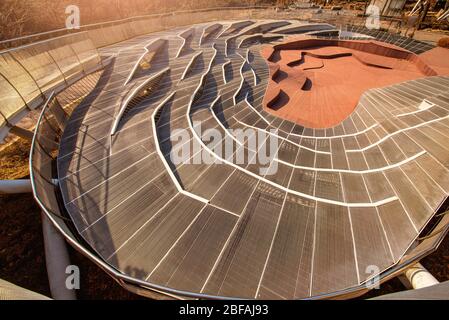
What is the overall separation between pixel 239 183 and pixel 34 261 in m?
11.3

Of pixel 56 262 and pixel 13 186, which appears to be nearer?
pixel 56 262

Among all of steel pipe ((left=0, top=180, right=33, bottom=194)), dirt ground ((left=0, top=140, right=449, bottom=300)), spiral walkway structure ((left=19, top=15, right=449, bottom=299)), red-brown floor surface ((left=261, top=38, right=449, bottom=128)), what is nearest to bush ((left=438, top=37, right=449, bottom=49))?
red-brown floor surface ((left=261, top=38, right=449, bottom=128))

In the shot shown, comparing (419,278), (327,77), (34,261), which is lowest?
(34,261)

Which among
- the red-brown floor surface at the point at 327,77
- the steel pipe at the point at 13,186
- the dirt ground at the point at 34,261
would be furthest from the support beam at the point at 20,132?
the red-brown floor surface at the point at 327,77

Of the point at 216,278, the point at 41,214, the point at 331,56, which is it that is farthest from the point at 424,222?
the point at 331,56

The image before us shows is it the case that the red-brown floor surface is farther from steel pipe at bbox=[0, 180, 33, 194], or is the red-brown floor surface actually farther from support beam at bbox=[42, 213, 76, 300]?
steel pipe at bbox=[0, 180, 33, 194]

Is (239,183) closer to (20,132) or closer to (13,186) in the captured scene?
(13,186)

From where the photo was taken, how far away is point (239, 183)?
1027 centimetres

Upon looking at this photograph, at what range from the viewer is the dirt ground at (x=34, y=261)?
8.77 m

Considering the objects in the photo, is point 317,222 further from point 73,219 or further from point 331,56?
point 331,56

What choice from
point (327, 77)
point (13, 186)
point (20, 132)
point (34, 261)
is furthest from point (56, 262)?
point (327, 77)

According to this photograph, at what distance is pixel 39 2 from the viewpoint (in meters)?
30.8

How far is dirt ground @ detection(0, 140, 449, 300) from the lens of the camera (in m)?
8.77

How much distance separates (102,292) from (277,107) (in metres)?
19.7
